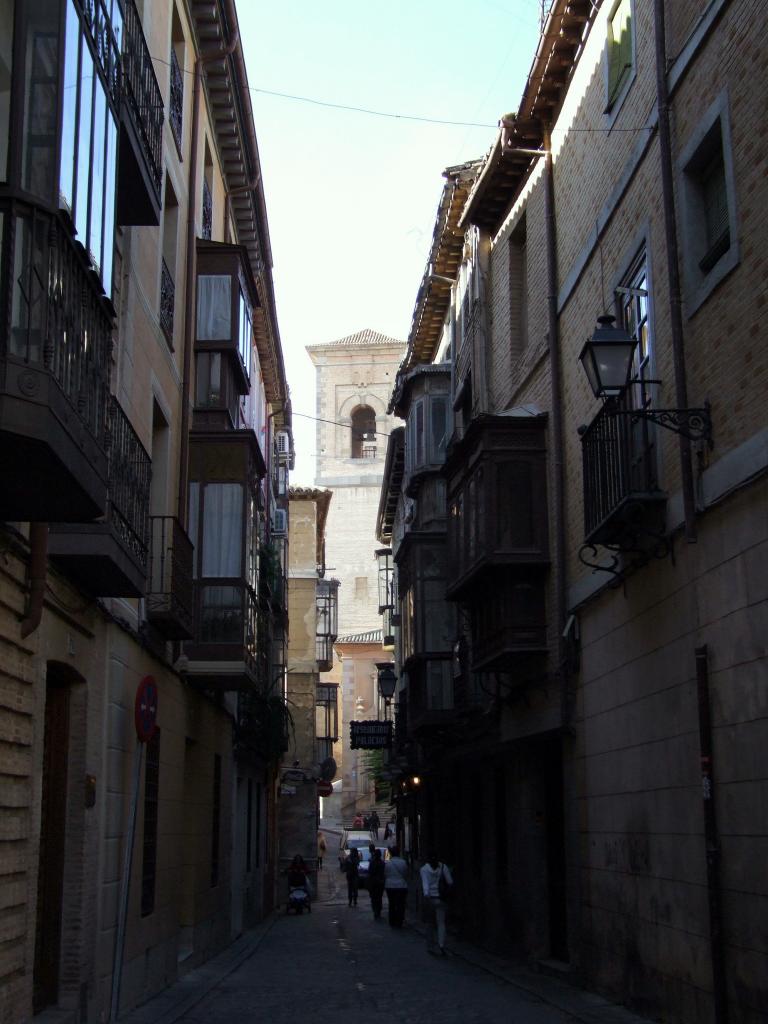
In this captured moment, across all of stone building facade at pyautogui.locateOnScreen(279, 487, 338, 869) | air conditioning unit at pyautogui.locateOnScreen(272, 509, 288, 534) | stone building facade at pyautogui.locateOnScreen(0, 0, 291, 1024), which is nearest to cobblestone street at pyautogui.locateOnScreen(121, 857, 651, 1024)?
stone building facade at pyautogui.locateOnScreen(0, 0, 291, 1024)

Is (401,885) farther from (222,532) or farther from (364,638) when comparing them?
(364,638)

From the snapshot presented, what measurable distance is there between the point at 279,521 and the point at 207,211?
18.1 m

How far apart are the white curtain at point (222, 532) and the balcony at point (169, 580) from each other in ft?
7.21

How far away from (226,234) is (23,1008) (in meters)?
15.6

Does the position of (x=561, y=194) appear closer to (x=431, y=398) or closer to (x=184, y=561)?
(x=184, y=561)

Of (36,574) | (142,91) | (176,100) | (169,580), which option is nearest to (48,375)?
(36,574)

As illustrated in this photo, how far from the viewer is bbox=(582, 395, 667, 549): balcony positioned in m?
11.1

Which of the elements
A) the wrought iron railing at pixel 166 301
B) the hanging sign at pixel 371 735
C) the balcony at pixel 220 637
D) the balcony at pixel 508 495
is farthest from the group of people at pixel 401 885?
the wrought iron railing at pixel 166 301

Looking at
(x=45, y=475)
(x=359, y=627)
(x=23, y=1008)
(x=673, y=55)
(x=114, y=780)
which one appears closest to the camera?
(x=45, y=475)

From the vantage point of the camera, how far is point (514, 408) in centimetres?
1761

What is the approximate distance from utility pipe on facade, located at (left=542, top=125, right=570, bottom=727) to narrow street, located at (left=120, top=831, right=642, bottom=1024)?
3205 millimetres

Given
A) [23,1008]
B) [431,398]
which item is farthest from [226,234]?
[23,1008]

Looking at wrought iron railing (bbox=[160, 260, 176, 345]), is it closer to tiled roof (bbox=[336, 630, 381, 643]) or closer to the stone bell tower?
the stone bell tower

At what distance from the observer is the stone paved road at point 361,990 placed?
40.4 feet
